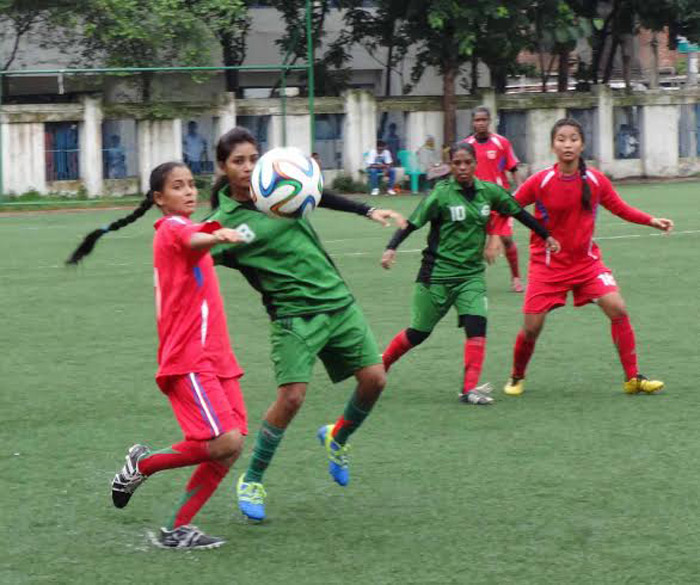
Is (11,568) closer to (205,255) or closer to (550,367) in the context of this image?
(205,255)

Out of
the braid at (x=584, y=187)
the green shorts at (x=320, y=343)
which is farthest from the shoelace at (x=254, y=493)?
the braid at (x=584, y=187)

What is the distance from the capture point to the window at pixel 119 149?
2964cm

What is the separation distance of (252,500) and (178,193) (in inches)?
51.0

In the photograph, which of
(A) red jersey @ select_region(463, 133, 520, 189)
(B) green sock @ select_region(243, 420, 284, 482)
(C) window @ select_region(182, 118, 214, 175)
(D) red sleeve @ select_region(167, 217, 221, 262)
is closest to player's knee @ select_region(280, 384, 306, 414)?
(B) green sock @ select_region(243, 420, 284, 482)

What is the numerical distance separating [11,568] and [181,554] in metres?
0.63

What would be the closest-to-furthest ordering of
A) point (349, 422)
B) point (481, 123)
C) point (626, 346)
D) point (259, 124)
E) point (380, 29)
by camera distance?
point (349, 422)
point (626, 346)
point (481, 123)
point (259, 124)
point (380, 29)

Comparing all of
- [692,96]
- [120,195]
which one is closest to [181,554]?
[120,195]

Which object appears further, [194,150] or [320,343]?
[194,150]

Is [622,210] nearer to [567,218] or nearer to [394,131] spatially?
[567,218]

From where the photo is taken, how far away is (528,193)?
28.3ft

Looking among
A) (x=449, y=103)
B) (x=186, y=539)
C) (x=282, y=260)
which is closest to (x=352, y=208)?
(x=282, y=260)

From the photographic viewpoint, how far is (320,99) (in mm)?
31828

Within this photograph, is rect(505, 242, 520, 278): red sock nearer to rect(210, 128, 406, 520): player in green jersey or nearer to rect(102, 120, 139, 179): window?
rect(210, 128, 406, 520): player in green jersey

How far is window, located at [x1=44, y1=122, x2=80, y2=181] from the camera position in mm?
28875
